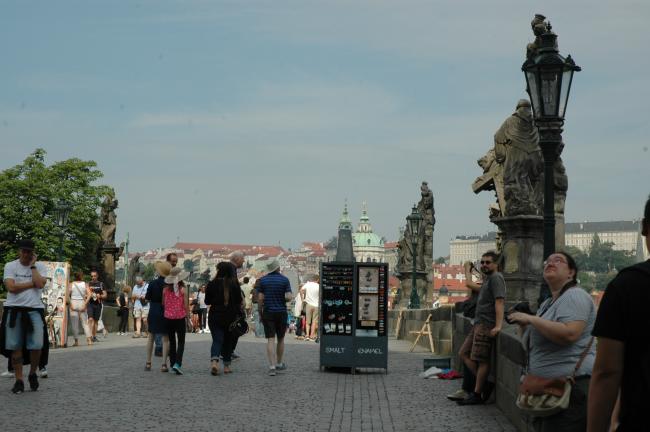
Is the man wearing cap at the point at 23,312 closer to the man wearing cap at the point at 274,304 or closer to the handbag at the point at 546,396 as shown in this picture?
the man wearing cap at the point at 274,304

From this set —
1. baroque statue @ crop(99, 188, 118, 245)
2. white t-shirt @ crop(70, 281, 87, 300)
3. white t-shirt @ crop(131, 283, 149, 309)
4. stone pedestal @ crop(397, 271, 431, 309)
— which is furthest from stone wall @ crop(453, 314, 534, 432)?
baroque statue @ crop(99, 188, 118, 245)

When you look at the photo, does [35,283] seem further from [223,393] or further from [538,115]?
[538,115]

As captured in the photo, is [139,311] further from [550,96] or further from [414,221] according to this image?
[550,96]

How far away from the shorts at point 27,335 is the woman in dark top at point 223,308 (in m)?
3.48

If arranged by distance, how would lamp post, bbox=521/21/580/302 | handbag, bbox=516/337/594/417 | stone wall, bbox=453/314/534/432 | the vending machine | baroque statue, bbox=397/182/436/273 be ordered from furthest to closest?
baroque statue, bbox=397/182/436/273, the vending machine, lamp post, bbox=521/21/580/302, stone wall, bbox=453/314/534/432, handbag, bbox=516/337/594/417

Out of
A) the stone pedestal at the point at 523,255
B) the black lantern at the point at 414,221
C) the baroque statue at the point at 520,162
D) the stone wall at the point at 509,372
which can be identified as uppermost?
the black lantern at the point at 414,221

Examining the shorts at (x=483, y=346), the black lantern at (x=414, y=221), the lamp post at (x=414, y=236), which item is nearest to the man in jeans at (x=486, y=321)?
the shorts at (x=483, y=346)

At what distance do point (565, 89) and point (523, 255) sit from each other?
5.38 metres

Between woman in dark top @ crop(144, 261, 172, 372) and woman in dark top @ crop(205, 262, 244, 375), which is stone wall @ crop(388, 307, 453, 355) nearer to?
woman in dark top @ crop(205, 262, 244, 375)

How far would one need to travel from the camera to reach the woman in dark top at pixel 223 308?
1656 centimetres

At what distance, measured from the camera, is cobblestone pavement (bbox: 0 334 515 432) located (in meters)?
10.6

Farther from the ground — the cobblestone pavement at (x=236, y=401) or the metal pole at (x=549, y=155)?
the metal pole at (x=549, y=155)

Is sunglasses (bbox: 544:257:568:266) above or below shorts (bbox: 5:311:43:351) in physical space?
above

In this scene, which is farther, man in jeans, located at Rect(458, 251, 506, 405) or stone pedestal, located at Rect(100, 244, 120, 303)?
stone pedestal, located at Rect(100, 244, 120, 303)
